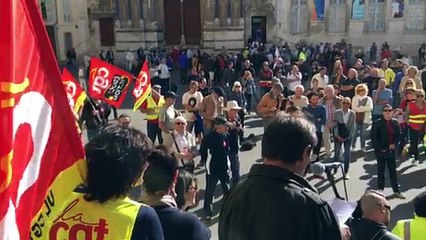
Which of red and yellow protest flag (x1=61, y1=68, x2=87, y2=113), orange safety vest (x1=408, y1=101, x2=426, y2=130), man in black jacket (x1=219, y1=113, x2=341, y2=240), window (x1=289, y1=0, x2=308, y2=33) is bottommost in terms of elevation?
orange safety vest (x1=408, y1=101, x2=426, y2=130)

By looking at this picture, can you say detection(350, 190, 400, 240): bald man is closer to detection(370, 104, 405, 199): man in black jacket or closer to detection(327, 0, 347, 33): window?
detection(370, 104, 405, 199): man in black jacket

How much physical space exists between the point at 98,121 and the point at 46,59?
24.8ft

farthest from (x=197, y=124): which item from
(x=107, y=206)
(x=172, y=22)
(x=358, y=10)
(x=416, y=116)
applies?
(x=358, y=10)

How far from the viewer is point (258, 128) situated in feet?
45.2

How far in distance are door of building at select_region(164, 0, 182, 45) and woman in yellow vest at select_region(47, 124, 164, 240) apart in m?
29.0

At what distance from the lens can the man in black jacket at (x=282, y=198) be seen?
7.48 feet

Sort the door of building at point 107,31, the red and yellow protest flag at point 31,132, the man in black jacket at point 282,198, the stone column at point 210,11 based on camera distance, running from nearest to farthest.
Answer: the red and yellow protest flag at point 31,132 → the man in black jacket at point 282,198 → the stone column at point 210,11 → the door of building at point 107,31

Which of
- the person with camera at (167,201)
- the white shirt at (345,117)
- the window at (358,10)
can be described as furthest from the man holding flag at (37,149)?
the window at (358,10)

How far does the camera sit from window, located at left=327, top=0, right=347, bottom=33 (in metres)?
30.0

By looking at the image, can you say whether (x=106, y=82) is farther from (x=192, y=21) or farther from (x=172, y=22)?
(x=192, y=21)

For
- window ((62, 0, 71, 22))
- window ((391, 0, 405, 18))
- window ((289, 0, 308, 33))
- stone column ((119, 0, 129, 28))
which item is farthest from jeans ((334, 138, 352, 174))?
window ((62, 0, 71, 22))

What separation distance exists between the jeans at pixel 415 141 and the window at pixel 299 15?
20.3m

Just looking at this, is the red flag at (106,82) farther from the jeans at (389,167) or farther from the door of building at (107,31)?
the door of building at (107,31)

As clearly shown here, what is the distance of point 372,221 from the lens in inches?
154
